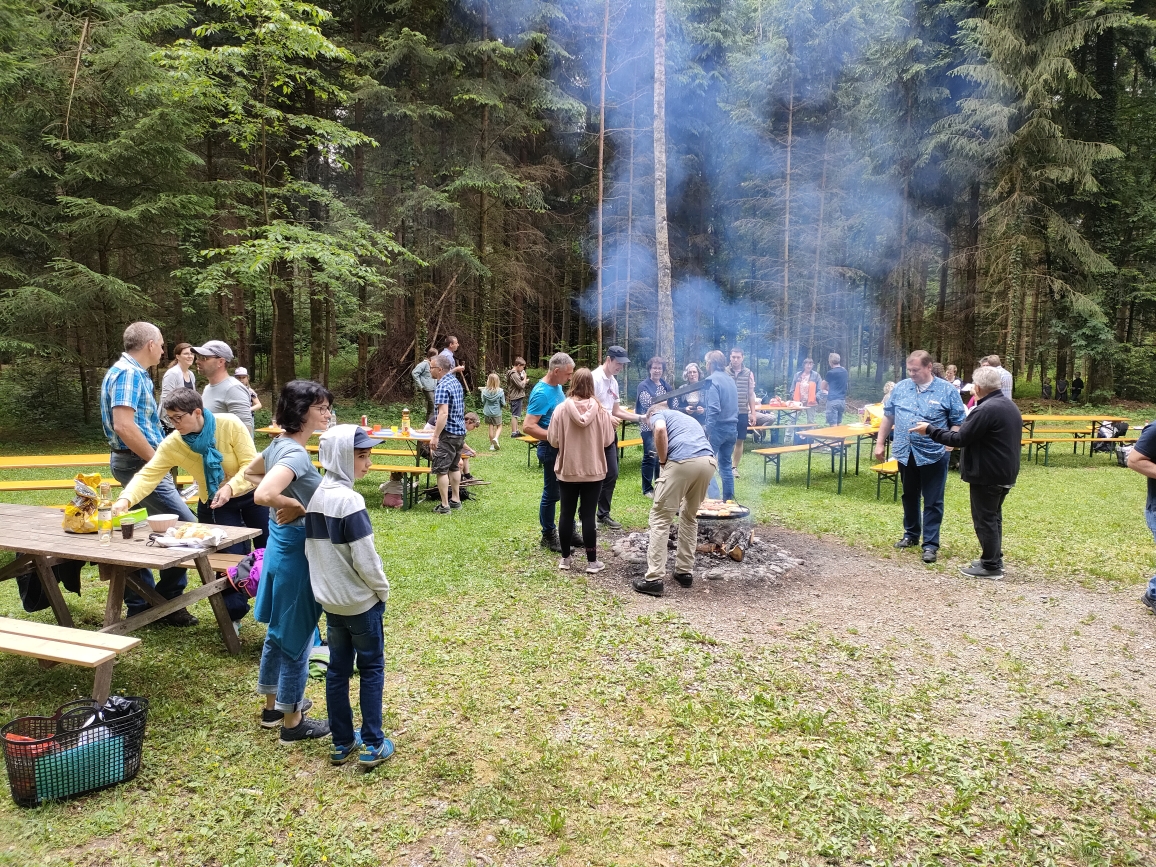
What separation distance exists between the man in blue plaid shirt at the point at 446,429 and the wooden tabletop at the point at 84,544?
11.4 ft

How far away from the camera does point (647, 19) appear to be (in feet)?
54.4

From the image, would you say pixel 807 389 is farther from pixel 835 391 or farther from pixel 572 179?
pixel 572 179

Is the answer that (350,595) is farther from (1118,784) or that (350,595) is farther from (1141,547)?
(1141,547)

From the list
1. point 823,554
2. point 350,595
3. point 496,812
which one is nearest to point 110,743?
point 350,595

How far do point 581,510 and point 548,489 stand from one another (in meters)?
0.64

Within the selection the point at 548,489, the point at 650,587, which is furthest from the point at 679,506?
the point at 548,489

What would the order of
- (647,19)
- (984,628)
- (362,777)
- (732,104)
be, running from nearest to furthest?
(362,777) < (984,628) < (647,19) < (732,104)

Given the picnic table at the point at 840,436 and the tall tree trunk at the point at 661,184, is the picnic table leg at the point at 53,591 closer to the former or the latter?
the picnic table at the point at 840,436

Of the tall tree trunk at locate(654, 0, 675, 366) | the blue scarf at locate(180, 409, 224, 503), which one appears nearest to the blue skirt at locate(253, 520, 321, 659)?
the blue scarf at locate(180, 409, 224, 503)

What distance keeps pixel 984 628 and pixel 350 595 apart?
4.55 meters

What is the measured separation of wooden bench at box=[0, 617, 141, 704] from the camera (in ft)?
9.62

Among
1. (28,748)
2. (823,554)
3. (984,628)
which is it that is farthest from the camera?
(823,554)

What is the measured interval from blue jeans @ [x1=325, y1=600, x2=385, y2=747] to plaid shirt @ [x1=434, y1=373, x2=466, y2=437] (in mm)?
4691

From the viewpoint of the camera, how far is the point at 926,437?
6.28m
